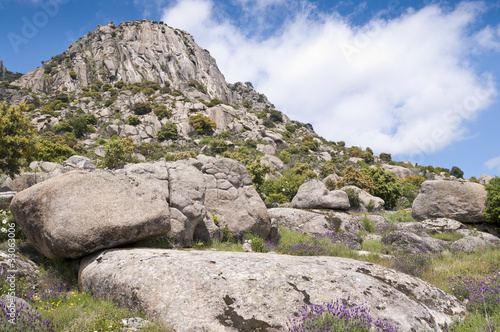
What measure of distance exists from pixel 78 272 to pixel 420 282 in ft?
28.8

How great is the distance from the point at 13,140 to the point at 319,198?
2405 centimetres

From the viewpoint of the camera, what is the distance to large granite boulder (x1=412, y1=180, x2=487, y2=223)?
716 inches

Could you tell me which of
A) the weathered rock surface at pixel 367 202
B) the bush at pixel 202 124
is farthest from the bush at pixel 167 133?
the weathered rock surface at pixel 367 202

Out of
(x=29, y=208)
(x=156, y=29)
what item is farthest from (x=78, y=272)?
(x=156, y=29)

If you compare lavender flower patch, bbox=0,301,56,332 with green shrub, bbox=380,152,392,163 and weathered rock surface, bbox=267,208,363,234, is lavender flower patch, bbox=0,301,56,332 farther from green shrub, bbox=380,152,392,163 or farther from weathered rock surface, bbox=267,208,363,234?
green shrub, bbox=380,152,392,163

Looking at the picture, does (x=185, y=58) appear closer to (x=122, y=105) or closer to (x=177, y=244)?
(x=122, y=105)

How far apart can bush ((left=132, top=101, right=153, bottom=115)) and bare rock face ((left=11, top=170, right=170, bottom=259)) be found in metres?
68.9

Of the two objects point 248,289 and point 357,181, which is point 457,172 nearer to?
point 357,181

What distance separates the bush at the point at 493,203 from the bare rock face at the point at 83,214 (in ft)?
65.0

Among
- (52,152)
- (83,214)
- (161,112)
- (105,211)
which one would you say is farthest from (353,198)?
(161,112)

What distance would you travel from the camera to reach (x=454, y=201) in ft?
60.6

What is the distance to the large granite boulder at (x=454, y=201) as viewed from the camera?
18188 mm

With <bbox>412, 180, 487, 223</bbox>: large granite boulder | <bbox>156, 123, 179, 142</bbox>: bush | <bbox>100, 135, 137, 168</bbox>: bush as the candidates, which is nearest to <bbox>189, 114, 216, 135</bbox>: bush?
<bbox>156, 123, 179, 142</bbox>: bush

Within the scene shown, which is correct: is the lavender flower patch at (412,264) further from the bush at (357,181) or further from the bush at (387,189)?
the bush at (387,189)
